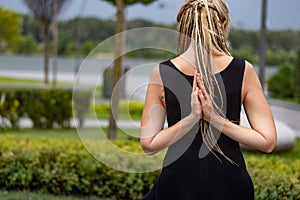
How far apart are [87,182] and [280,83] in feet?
85.1

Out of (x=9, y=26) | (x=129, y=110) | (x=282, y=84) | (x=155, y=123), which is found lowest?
(x=9, y=26)

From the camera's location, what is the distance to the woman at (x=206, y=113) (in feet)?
6.55

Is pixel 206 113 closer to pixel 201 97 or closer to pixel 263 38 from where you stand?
pixel 201 97

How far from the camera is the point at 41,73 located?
57.1 meters

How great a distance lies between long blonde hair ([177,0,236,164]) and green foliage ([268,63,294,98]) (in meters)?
27.1

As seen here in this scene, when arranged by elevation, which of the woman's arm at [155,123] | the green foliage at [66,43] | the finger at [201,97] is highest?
the finger at [201,97]

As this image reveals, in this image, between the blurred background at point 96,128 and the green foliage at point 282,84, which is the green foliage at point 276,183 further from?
the green foliage at point 282,84

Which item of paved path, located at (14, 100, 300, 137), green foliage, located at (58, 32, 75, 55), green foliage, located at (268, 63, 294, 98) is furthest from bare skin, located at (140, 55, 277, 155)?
green foliage, located at (58, 32, 75, 55)

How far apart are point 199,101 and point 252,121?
22 centimetres

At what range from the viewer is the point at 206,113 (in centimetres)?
197

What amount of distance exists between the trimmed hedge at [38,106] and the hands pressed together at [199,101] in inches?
408

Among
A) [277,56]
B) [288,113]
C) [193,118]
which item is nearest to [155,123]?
[193,118]

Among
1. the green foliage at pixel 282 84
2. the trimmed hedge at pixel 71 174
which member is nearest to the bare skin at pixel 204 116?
the trimmed hedge at pixel 71 174

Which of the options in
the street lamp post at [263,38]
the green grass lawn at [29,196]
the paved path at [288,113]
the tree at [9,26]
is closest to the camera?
the green grass lawn at [29,196]
